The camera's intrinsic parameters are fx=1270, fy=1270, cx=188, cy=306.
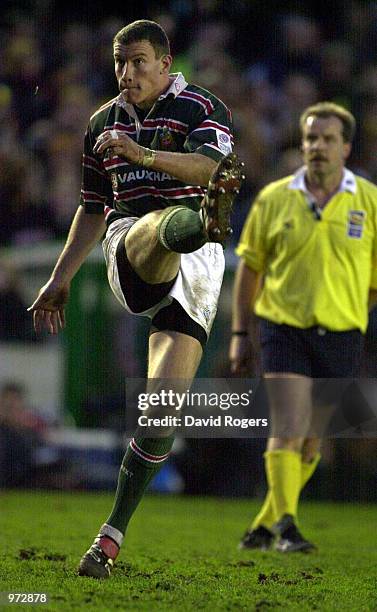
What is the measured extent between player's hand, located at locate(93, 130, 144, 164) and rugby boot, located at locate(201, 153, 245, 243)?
261 mm

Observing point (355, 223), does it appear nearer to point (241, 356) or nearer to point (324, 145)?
point (324, 145)

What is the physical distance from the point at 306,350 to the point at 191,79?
5.13m

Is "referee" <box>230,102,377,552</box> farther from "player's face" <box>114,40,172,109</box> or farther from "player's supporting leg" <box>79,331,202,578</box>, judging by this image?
"player's face" <box>114,40,172,109</box>

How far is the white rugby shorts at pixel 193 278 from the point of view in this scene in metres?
4.61

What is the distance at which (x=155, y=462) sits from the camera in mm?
4535

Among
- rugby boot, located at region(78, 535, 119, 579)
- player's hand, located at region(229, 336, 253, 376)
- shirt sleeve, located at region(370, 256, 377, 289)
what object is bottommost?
rugby boot, located at region(78, 535, 119, 579)

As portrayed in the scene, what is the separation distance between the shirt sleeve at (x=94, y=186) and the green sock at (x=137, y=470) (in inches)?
37.6

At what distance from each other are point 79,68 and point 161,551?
22.3ft

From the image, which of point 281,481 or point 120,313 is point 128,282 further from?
point 120,313

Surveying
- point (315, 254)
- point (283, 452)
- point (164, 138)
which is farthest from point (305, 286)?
point (164, 138)

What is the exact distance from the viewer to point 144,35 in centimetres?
448

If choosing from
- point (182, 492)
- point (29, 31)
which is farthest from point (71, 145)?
point (182, 492)

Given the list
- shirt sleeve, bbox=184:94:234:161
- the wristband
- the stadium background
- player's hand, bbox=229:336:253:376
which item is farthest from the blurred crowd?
the wristband

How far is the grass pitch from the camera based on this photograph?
3.99 metres
